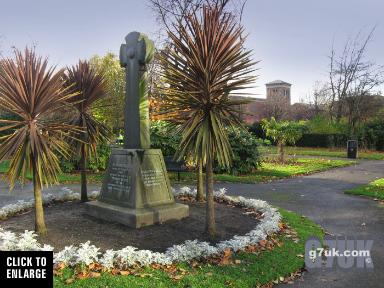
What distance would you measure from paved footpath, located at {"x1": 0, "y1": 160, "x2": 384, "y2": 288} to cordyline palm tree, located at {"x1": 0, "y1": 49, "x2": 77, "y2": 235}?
4358 millimetres

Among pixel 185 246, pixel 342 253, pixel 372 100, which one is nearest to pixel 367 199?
pixel 342 253

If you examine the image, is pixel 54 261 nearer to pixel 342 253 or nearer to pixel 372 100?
pixel 342 253

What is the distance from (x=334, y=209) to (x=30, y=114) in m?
7.38

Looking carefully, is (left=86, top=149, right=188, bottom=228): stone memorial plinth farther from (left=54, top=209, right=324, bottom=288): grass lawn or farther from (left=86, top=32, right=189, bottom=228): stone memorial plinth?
(left=54, top=209, right=324, bottom=288): grass lawn

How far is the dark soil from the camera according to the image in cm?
602

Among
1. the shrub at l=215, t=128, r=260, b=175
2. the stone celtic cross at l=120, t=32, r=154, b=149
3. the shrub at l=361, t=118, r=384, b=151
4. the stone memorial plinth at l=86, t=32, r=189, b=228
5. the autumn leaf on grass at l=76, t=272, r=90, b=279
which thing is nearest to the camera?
the autumn leaf on grass at l=76, t=272, r=90, b=279

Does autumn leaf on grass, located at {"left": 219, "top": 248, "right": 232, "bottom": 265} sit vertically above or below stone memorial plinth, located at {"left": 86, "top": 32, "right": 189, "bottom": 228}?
below

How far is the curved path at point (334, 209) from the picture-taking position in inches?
199

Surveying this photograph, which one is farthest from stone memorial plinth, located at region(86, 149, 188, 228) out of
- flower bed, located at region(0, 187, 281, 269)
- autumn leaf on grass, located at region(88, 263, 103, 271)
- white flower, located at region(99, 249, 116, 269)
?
autumn leaf on grass, located at region(88, 263, 103, 271)

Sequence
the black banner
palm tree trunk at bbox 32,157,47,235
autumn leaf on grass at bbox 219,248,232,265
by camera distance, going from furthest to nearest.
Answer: palm tree trunk at bbox 32,157,47,235
autumn leaf on grass at bbox 219,248,232,265
the black banner

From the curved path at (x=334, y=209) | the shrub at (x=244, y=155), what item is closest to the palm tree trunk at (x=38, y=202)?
the curved path at (x=334, y=209)

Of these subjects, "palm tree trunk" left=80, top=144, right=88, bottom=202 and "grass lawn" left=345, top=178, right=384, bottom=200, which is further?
"grass lawn" left=345, top=178, right=384, bottom=200

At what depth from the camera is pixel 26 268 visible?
15.6 ft

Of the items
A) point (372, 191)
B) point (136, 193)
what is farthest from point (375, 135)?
point (136, 193)
